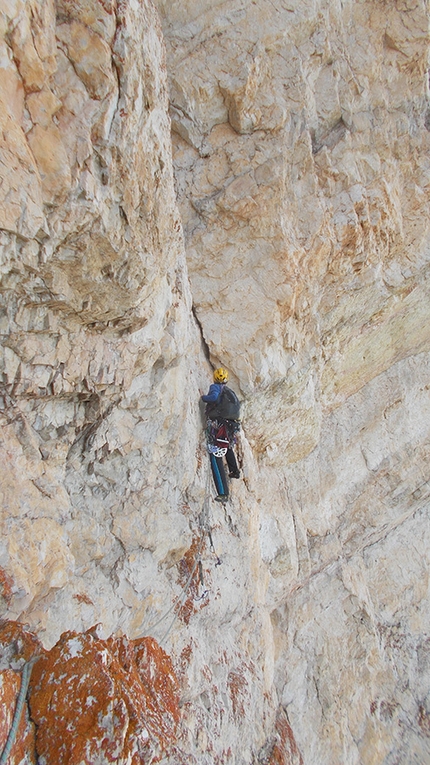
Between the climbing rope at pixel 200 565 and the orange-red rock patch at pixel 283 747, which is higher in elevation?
the climbing rope at pixel 200 565

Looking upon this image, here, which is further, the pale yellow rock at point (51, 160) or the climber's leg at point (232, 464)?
the climber's leg at point (232, 464)

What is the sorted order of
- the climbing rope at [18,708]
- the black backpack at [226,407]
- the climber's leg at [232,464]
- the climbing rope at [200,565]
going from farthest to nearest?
the climber's leg at [232,464] < the black backpack at [226,407] < the climbing rope at [200,565] < the climbing rope at [18,708]

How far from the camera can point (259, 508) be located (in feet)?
31.1

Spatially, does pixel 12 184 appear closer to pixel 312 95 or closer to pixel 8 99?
pixel 8 99

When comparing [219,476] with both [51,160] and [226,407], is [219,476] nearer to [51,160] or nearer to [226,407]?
[226,407]

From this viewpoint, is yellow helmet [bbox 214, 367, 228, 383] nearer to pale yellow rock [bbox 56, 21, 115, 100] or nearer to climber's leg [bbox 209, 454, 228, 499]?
climber's leg [bbox 209, 454, 228, 499]

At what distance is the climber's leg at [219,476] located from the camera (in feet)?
24.2

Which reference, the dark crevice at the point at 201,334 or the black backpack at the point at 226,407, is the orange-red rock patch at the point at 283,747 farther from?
the dark crevice at the point at 201,334

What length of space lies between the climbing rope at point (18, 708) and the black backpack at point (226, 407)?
168 inches

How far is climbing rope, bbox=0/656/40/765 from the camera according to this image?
2.88 m

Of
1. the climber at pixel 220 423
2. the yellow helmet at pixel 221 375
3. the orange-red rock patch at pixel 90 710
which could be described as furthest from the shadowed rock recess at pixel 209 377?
the yellow helmet at pixel 221 375

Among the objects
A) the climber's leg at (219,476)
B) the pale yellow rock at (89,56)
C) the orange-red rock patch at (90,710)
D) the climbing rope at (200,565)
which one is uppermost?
the pale yellow rock at (89,56)

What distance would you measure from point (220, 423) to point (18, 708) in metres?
4.70

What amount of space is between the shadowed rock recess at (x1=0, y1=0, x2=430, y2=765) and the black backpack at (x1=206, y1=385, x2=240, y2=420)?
1.08ft
